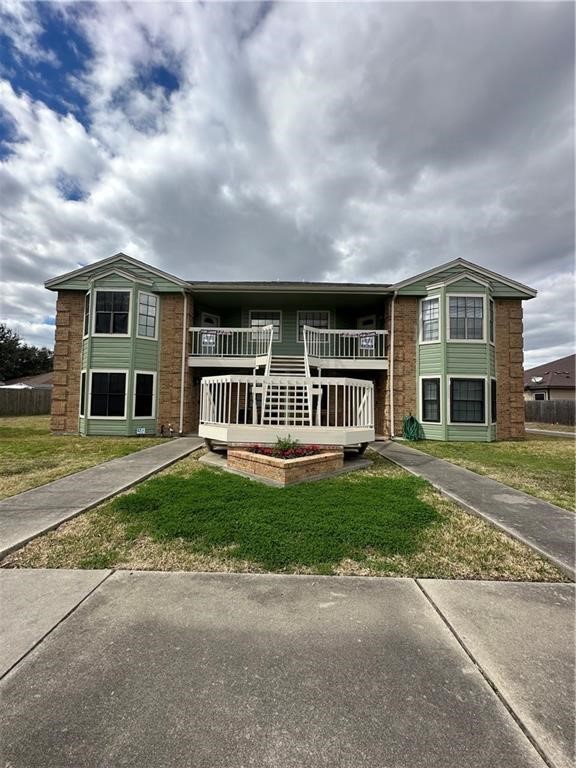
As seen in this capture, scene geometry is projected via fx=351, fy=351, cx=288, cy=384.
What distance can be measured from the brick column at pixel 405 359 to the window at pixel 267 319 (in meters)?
5.10

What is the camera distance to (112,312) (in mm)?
13391

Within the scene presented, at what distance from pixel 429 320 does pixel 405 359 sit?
5.81 feet

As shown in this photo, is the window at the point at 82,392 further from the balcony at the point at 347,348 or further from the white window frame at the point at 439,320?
the white window frame at the point at 439,320

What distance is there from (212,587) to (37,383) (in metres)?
39.3

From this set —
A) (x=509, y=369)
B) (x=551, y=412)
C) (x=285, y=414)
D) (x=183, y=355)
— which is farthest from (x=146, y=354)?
(x=551, y=412)

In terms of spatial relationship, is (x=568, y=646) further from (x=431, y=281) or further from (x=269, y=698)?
(x=431, y=281)

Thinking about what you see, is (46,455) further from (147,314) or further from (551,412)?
(551,412)

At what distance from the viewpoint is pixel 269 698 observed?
180 centimetres

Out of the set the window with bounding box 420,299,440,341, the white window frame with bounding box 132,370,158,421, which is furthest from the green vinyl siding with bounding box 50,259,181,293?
the window with bounding box 420,299,440,341

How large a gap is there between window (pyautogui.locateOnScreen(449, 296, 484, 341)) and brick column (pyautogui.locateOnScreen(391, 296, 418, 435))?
52.9 inches

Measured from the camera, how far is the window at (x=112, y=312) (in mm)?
13352

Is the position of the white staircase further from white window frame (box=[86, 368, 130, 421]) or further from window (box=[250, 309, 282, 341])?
white window frame (box=[86, 368, 130, 421])

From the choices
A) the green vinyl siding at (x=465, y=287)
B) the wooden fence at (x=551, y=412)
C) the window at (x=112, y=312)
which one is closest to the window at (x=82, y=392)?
the window at (x=112, y=312)

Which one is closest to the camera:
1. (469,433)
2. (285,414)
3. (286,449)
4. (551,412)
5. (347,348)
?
(286,449)
